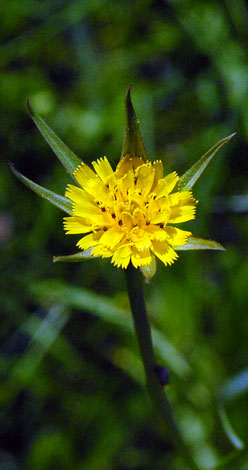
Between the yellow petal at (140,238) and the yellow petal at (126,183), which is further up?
the yellow petal at (126,183)

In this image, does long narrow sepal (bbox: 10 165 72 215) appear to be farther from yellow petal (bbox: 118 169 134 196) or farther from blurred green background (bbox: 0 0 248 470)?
Result: blurred green background (bbox: 0 0 248 470)

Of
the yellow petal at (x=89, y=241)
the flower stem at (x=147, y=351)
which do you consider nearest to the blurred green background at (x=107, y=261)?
the flower stem at (x=147, y=351)

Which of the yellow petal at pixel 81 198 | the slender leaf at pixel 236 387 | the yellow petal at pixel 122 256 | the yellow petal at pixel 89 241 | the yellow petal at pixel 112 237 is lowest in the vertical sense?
the slender leaf at pixel 236 387

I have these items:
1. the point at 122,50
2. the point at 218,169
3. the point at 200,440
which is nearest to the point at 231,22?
the point at 122,50

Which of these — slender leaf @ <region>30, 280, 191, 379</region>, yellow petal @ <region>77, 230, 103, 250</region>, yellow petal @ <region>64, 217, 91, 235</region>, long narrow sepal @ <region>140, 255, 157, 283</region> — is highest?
yellow petal @ <region>64, 217, 91, 235</region>

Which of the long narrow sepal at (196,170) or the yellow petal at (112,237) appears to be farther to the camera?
the yellow petal at (112,237)

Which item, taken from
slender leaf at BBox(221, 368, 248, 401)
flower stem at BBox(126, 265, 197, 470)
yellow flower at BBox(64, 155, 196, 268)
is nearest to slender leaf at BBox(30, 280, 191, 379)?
slender leaf at BBox(221, 368, 248, 401)

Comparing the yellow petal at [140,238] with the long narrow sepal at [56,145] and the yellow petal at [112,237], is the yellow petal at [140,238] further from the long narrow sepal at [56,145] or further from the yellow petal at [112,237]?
the long narrow sepal at [56,145]
